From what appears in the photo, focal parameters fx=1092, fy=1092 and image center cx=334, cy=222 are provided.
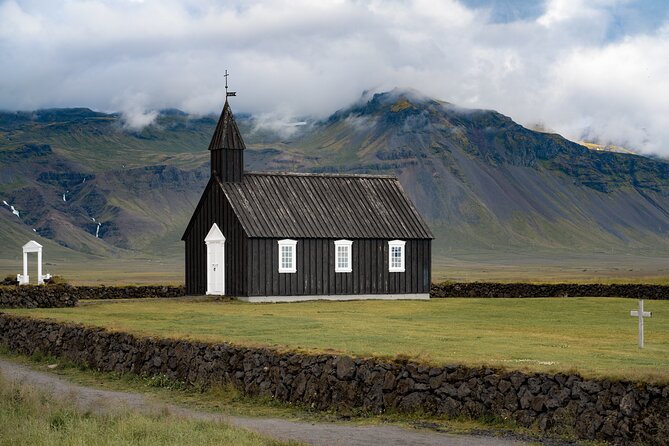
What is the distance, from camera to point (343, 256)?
55750mm

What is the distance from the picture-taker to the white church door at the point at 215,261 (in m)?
54.8

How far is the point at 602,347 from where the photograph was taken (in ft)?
88.1

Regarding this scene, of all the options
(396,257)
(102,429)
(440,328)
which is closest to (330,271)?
(396,257)

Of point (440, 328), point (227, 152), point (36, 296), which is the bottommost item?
point (440, 328)

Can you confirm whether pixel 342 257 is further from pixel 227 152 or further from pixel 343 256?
pixel 227 152

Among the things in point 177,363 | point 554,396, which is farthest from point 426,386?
point 177,363

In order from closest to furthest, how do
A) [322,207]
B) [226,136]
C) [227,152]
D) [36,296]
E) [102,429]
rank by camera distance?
[102,429] < [36,296] < [227,152] < [322,207] < [226,136]

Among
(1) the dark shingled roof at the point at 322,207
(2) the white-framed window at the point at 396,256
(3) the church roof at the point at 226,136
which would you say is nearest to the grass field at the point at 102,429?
(1) the dark shingled roof at the point at 322,207

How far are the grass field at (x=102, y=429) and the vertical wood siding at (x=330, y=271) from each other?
32.5 metres

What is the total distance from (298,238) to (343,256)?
2.94 metres

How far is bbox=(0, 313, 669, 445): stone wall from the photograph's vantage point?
17859 mm

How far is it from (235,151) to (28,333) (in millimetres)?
24951

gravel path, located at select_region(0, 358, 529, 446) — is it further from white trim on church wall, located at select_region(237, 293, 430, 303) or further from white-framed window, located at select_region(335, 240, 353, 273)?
white-framed window, located at select_region(335, 240, 353, 273)

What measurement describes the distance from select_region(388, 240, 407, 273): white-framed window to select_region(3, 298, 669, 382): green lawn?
4061 mm
